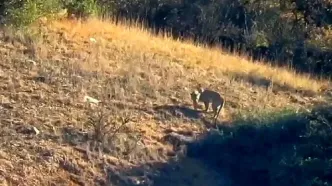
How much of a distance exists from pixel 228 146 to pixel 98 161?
2.03 meters

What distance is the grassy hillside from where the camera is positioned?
10.7 meters

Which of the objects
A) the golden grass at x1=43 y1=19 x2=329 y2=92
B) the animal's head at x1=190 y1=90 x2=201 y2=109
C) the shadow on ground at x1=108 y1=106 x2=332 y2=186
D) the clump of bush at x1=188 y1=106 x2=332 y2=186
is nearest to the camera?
the shadow on ground at x1=108 y1=106 x2=332 y2=186

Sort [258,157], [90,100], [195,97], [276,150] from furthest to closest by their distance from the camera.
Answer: [195,97]
[90,100]
[276,150]
[258,157]

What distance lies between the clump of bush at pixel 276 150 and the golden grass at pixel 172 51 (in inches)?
115

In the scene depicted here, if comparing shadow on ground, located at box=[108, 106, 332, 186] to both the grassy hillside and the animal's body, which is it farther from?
the animal's body

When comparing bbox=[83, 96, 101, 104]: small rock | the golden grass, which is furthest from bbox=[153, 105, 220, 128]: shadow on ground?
the golden grass

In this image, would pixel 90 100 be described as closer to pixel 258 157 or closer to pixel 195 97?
pixel 195 97

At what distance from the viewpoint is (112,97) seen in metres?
12.8

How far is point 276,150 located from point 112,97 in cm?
241

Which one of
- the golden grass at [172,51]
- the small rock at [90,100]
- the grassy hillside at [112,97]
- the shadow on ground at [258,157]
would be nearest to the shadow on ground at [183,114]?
the grassy hillside at [112,97]

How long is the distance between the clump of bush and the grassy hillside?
30 centimetres

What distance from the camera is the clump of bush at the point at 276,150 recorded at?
11.1 meters

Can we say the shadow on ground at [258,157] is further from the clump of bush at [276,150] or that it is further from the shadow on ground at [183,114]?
the shadow on ground at [183,114]

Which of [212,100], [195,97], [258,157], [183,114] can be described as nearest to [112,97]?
[183,114]
